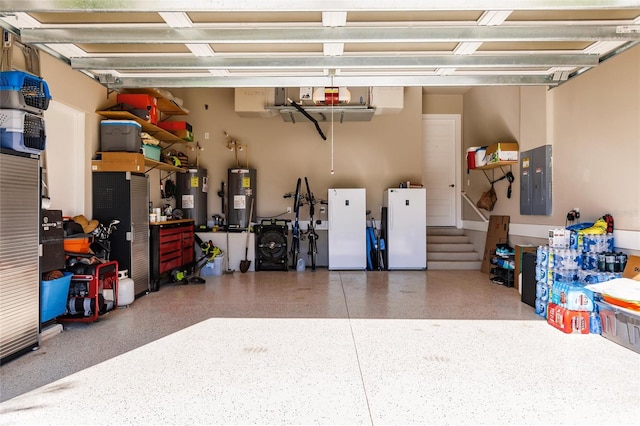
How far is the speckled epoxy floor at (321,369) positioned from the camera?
224cm

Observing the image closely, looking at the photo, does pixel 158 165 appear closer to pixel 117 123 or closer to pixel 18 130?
pixel 117 123

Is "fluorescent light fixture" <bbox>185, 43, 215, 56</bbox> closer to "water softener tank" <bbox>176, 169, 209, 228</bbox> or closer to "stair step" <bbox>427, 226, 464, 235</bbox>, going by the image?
"water softener tank" <bbox>176, 169, 209, 228</bbox>

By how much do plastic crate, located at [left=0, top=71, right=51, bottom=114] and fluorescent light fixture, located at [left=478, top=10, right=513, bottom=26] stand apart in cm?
387

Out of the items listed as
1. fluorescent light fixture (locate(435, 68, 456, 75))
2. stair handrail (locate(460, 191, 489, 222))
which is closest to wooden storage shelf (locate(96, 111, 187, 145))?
fluorescent light fixture (locate(435, 68, 456, 75))

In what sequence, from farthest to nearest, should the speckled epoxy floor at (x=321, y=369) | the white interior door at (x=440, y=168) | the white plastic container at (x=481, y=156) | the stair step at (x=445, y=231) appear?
the white interior door at (x=440, y=168) → the stair step at (x=445, y=231) → the white plastic container at (x=481, y=156) → the speckled epoxy floor at (x=321, y=369)

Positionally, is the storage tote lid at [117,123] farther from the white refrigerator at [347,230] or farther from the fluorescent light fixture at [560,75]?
the fluorescent light fixture at [560,75]

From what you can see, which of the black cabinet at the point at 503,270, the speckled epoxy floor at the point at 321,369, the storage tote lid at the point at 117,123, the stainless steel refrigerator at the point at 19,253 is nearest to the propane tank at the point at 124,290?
the speckled epoxy floor at the point at 321,369

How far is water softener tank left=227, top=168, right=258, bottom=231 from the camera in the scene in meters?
7.43

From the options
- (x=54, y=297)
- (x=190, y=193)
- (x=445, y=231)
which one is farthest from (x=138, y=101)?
(x=445, y=231)

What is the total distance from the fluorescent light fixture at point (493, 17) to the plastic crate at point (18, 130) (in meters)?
3.89

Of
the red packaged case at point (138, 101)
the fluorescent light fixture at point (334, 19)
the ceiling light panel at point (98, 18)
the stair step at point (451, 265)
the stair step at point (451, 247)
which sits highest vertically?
the ceiling light panel at point (98, 18)

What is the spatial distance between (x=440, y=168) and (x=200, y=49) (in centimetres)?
622

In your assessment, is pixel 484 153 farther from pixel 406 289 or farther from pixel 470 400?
pixel 470 400

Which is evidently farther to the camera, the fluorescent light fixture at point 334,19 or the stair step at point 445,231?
the stair step at point 445,231
